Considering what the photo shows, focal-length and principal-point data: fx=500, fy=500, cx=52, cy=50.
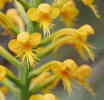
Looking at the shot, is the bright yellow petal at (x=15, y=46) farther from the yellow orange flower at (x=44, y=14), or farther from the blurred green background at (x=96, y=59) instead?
the blurred green background at (x=96, y=59)

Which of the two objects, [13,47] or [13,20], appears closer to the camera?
[13,47]

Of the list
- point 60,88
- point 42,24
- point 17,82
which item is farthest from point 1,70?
point 60,88

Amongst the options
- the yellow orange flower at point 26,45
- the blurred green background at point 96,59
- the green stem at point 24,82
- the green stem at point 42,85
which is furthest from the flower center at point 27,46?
the blurred green background at point 96,59

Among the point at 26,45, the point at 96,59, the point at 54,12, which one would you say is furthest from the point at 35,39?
the point at 96,59

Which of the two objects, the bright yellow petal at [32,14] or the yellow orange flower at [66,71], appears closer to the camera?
the bright yellow petal at [32,14]

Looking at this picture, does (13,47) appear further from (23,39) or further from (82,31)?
(82,31)

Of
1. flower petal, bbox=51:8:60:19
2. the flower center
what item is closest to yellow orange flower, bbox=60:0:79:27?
flower petal, bbox=51:8:60:19

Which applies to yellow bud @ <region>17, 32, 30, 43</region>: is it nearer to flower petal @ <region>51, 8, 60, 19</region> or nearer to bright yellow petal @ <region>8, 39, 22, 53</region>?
bright yellow petal @ <region>8, 39, 22, 53</region>
